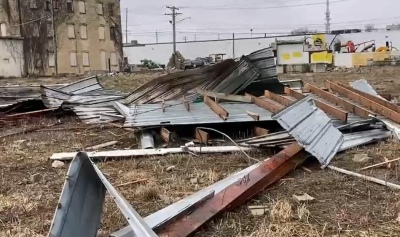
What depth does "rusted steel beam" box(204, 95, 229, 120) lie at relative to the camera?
7.30 metres

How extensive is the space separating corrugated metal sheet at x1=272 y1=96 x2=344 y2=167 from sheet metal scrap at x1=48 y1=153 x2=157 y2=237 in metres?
2.93

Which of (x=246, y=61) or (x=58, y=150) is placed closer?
(x=58, y=150)

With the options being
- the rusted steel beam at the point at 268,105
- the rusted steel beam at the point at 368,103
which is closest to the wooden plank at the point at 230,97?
the rusted steel beam at the point at 268,105

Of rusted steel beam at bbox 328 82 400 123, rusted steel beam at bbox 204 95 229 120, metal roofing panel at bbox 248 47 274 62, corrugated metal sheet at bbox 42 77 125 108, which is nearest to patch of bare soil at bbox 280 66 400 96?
rusted steel beam at bbox 328 82 400 123

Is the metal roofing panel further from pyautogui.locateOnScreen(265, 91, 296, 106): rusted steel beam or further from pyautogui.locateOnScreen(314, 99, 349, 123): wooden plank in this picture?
pyautogui.locateOnScreen(314, 99, 349, 123): wooden plank

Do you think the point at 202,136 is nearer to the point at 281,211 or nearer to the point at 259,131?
the point at 259,131

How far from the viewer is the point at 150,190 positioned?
15.1 ft

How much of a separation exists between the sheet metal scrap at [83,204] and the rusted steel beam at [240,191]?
564mm

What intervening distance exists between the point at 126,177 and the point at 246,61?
5.37 meters

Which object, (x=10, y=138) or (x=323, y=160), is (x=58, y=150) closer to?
(x=10, y=138)

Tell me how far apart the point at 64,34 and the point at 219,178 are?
41.8m

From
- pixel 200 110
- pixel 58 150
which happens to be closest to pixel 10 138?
pixel 58 150

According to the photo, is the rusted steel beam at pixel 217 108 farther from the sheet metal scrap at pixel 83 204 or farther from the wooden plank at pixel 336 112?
the sheet metal scrap at pixel 83 204

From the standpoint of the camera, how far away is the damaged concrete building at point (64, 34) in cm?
4031
